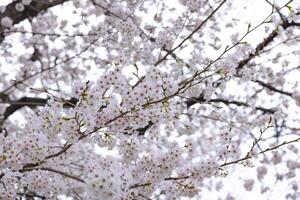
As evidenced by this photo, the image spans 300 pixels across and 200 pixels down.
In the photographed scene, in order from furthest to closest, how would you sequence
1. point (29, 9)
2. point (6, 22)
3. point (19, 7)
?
point (29, 9), point (19, 7), point (6, 22)

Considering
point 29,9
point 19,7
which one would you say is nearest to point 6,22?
point 19,7

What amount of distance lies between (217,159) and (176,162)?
1.16ft

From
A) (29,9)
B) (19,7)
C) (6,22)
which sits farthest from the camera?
(29,9)

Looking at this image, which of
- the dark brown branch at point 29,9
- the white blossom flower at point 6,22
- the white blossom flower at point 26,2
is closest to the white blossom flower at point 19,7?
the dark brown branch at point 29,9

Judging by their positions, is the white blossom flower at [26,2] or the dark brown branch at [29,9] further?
the dark brown branch at [29,9]

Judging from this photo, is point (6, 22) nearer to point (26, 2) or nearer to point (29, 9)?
point (26, 2)

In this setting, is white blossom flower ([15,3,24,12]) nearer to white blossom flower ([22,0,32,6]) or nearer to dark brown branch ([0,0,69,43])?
dark brown branch ([0,0,69,43])

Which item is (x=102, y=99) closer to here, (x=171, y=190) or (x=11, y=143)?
(x=11, y=143)

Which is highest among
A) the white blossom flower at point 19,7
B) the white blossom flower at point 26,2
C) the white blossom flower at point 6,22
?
the white blossom flower at point 19,7

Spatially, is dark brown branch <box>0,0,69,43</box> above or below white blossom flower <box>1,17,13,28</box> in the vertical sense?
above

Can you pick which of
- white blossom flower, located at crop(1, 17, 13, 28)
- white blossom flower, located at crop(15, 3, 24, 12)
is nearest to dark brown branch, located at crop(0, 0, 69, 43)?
white blossom flower, located at crop(15, 3, 24, 12)

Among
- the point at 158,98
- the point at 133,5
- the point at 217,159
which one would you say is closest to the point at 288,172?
the point at 133,5

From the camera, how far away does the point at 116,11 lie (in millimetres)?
7516

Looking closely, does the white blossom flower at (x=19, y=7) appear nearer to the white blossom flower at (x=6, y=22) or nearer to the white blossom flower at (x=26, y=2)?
the white blossom flower at (x=26, y=2)
